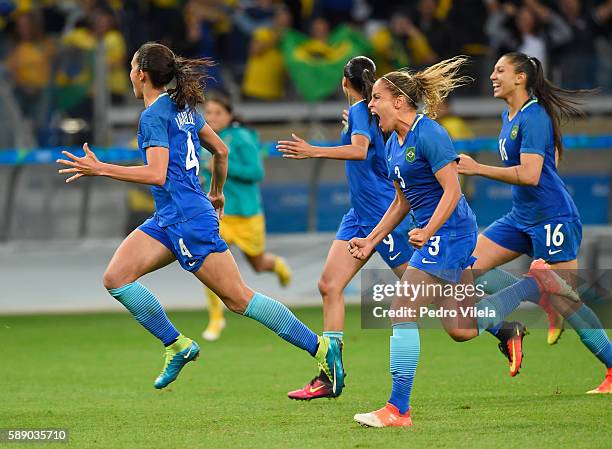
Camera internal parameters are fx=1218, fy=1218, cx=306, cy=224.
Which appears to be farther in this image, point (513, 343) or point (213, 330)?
point (213, 330)

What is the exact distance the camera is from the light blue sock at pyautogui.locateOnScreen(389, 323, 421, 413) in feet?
23.0

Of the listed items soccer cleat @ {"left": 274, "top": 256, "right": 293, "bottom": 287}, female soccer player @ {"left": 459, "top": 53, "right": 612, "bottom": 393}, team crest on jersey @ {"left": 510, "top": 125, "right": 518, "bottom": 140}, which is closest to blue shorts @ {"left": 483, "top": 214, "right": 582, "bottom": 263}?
female soccer player @ {"left": 459, "top": 53, "right": 612, "bottom": 393}

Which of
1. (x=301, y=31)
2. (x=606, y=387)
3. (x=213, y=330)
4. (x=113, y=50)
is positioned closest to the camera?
(x=606, y=387)

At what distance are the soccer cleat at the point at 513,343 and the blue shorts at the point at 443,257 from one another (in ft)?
3.56

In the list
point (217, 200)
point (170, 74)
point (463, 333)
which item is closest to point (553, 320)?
point (463, 333)

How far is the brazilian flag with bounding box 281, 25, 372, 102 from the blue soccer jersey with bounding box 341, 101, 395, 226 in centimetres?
828

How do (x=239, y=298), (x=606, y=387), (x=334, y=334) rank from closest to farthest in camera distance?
1. (x=239, y=298)
2. (x=606, y=387)
3. (x=334, y=334)

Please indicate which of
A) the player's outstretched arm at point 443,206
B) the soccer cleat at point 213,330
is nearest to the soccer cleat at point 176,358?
the player's outstretched arm at point 443,206

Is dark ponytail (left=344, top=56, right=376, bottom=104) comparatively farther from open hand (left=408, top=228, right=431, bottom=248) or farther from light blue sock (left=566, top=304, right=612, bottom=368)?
light blue sock (left=566, top=304, right=612, bottom=368)

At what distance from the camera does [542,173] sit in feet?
28.1

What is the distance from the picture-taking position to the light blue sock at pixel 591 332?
842cm

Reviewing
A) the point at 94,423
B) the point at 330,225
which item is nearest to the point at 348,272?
the point at 94,423

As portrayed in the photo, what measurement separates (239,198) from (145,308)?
4.70 m

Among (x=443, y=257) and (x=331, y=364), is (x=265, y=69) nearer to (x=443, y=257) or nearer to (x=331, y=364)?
(x=331, y=364)
